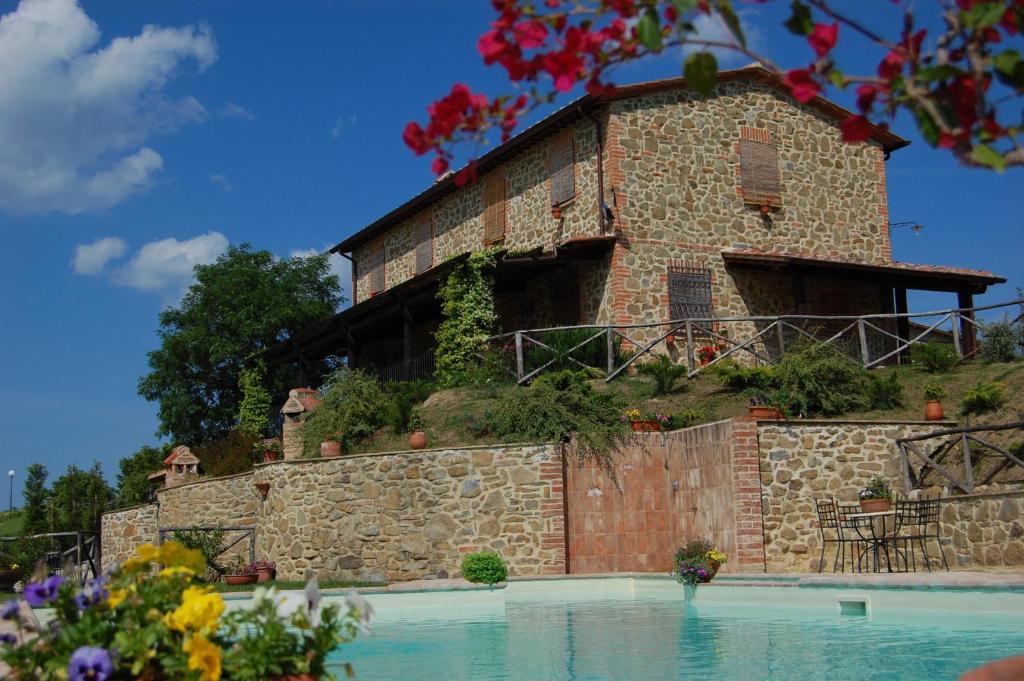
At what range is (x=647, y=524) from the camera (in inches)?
605

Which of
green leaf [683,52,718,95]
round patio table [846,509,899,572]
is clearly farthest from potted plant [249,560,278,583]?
green leaf [683,52,718,95]

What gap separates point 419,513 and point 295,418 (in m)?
4.52

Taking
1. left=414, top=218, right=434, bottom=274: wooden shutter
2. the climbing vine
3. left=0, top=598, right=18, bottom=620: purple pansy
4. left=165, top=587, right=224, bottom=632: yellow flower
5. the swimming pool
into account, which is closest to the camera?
left=165, top=587, right=224, bottom=632: yellow flower

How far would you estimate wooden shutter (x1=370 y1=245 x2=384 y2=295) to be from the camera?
29.1 meters

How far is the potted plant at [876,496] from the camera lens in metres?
12.9

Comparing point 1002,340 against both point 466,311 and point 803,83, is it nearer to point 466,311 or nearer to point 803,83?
point 466,311

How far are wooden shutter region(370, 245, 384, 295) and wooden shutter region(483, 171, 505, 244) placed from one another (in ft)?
18.4

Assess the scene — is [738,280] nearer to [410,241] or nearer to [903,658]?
[410,241]

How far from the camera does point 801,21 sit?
292 cm

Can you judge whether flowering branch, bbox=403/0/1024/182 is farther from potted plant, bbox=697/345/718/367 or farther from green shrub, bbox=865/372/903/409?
potted plant, bbox=697/345/718/367

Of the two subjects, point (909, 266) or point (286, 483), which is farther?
point (909, 266)

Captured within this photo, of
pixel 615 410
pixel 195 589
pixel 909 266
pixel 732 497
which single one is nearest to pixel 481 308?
pixel 615 410

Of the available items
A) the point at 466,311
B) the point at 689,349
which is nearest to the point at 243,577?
the point at 466,311

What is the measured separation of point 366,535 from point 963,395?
29.9 ft
